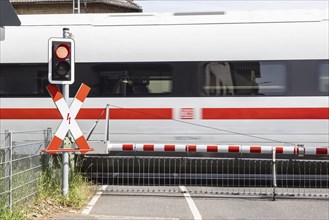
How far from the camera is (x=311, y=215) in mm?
7602

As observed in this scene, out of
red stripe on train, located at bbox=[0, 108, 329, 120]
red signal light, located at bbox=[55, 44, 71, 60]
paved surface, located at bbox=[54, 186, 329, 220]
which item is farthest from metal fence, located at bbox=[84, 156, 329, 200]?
red signal light, located at bbox=[55, 44, 71, 60]

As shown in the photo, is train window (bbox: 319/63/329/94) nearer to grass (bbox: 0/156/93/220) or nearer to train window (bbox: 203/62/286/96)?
train window (bbox: 203/62/286/96)

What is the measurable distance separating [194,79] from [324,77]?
264 cm

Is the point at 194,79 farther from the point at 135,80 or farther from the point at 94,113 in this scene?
the point at 94,113

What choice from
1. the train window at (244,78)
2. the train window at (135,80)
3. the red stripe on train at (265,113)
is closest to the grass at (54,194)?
the train window at (135,80)

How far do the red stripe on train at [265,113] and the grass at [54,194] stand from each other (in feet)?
9.99

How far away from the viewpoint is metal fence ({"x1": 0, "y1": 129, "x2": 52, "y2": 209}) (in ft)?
21.1

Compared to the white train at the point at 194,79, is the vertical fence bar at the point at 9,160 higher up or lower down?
lower down

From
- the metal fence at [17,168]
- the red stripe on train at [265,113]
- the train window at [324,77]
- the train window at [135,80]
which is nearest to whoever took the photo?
the metal fence at [17,168]

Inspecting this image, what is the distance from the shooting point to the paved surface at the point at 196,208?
745cm

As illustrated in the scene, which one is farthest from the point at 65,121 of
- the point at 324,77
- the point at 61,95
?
the point at 324,77

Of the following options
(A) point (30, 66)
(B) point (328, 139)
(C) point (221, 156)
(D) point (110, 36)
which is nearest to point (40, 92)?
(A) point (30, 66)

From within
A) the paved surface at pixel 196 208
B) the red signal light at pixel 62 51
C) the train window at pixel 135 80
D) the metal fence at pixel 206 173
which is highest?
the red signal light at pixel 62 51

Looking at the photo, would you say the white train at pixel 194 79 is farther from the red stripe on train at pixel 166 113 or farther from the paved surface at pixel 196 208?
the paved surface at pixel 196 208
